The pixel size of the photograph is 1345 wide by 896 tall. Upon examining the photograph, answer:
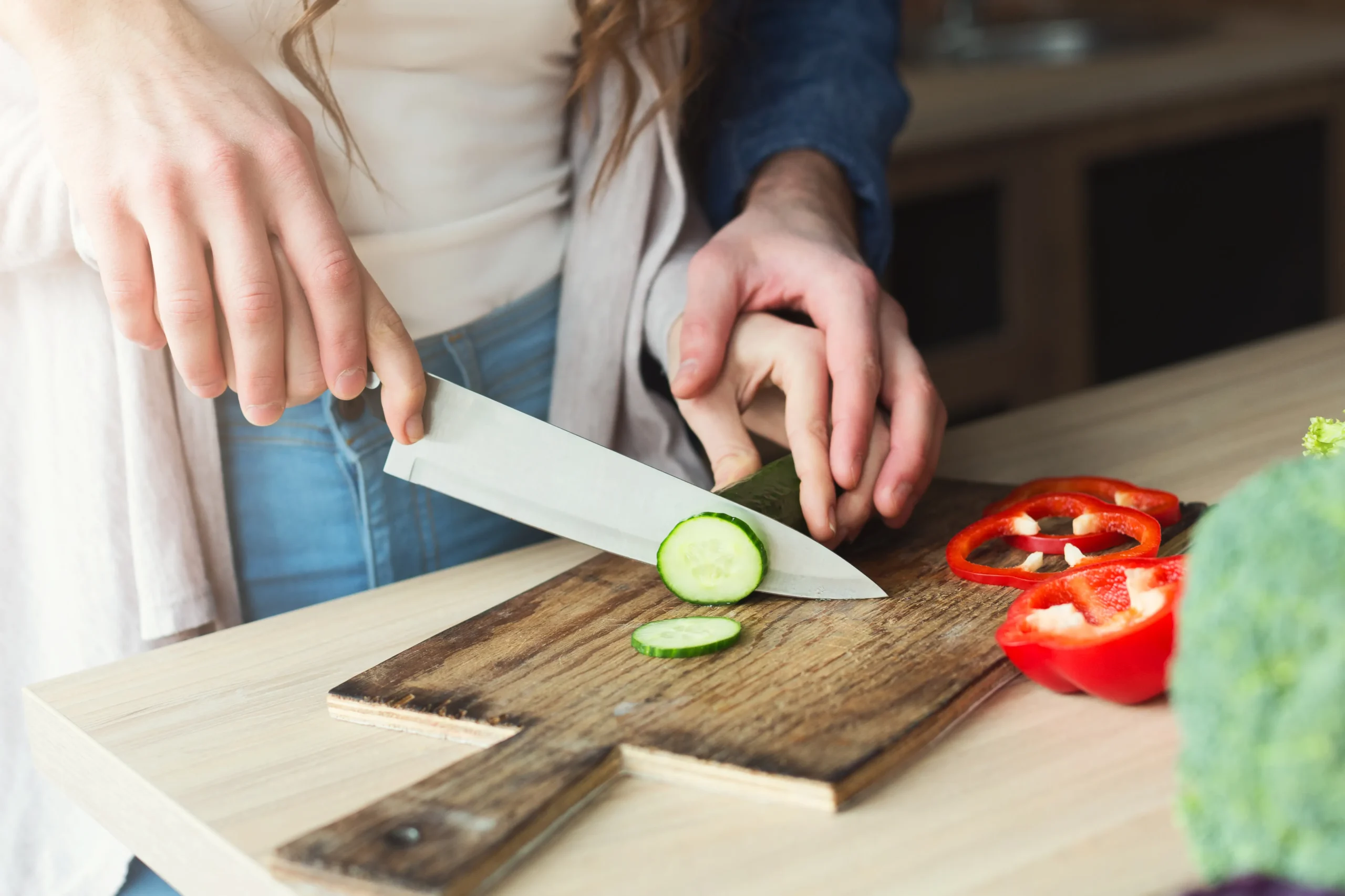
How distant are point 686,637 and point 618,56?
0.61 m

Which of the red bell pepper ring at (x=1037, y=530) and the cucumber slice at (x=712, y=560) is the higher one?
the cucumber slice at (x=712, y=560)

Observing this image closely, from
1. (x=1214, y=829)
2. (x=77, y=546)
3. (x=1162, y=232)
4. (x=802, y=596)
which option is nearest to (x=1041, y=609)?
(x=802, y=596)

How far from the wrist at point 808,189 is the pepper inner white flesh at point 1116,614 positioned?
1.75 feet

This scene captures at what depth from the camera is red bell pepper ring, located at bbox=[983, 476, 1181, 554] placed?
1030mm

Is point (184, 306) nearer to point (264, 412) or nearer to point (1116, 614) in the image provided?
point (264, 412)

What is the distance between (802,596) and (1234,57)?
2592 millimetres

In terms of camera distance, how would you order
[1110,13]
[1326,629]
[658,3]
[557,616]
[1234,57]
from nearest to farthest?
[1326,629] → [557,616] → [658,3] → [1234,57] → [1110,13]

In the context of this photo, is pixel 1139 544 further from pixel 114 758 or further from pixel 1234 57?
pixel 1234 57

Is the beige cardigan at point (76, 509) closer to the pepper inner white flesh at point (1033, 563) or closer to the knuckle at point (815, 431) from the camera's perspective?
the knuckle at point (815, 431)

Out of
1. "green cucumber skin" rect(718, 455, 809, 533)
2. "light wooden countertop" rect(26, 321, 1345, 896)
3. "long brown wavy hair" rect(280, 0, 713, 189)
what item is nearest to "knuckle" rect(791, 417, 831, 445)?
"green cucumber skin" rect(718, 455, 809, 533)

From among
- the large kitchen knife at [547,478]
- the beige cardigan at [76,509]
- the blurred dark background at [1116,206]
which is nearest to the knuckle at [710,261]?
the large kitchen knife at [547,478]

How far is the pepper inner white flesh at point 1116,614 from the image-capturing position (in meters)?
0.78

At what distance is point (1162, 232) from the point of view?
3113mm

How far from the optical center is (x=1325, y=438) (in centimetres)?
90
